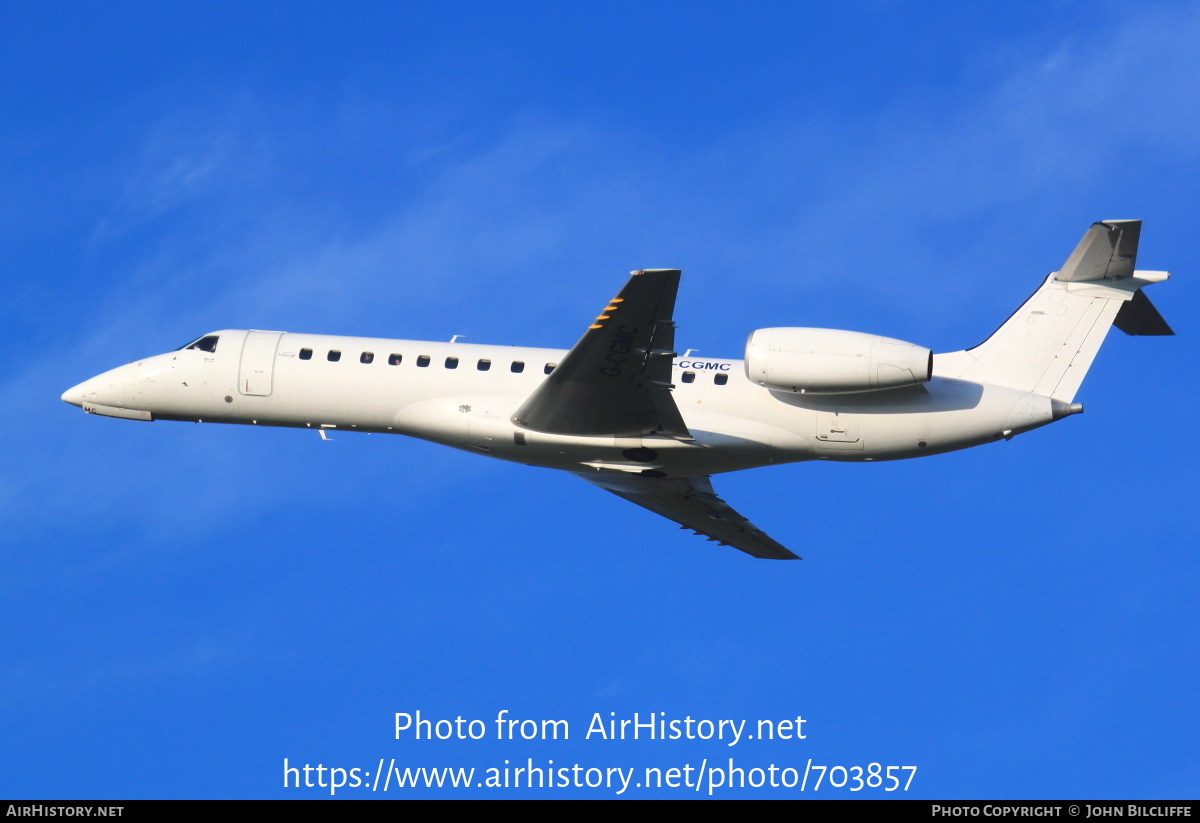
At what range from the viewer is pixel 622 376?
22891mm

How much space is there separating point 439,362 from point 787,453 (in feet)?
23.4

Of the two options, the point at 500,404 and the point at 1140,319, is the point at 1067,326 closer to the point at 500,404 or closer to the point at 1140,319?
the point at 1140,319

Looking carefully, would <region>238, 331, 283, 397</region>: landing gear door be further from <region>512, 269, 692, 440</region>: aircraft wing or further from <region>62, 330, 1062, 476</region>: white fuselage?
<region>512, 269, 692, 440</region>: aircraft wing

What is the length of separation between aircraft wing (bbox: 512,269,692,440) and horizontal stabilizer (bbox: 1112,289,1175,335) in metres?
Answer: 8.48

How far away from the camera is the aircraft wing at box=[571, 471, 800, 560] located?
27.4 metres

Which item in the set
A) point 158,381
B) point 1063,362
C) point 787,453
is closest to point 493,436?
point 787,453

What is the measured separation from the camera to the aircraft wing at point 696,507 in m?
27.4

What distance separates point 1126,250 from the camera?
23844mm

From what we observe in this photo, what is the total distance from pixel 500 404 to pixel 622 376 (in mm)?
3417

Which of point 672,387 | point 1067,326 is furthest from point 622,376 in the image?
point 1067,326

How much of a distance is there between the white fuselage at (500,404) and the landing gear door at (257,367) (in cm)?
Result: 2
